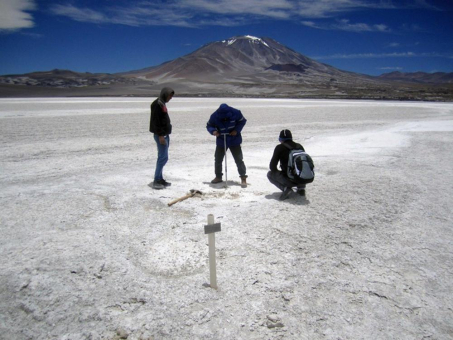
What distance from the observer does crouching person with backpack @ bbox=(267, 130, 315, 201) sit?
520 cm

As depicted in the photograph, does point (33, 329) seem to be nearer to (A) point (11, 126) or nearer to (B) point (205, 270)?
(B) point (205, 270)

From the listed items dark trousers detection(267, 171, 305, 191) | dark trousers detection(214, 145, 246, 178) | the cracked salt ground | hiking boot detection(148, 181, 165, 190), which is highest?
dark trousers detection(214, 145, 246, 178)

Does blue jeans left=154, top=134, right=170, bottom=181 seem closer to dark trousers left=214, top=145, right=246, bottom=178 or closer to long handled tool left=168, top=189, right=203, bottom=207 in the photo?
long handled tool left=168, top=189, right=203, bottom=207

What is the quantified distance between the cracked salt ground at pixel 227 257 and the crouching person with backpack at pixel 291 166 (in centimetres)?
31

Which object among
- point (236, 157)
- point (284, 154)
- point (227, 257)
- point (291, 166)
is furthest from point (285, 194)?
point (227, 257)

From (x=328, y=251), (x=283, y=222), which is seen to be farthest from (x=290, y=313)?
Result: (x=283, y=222)

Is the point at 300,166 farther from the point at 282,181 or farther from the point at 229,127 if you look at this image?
the point at 229,127

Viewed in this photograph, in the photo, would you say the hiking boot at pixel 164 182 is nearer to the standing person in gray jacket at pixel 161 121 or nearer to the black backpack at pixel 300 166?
the standing person in gray jacket at pixel 161 121

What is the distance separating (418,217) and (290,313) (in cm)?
319

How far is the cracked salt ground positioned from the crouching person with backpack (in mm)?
309

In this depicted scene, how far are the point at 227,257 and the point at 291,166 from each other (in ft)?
6.89

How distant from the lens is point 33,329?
2764 mm

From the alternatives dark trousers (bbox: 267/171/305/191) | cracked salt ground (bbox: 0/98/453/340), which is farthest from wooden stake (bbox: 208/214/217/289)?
dark trousers (bbox: 267/171/305/191)

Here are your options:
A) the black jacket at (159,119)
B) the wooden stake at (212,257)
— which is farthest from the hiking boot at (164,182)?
the wooden stake at (212,257)
